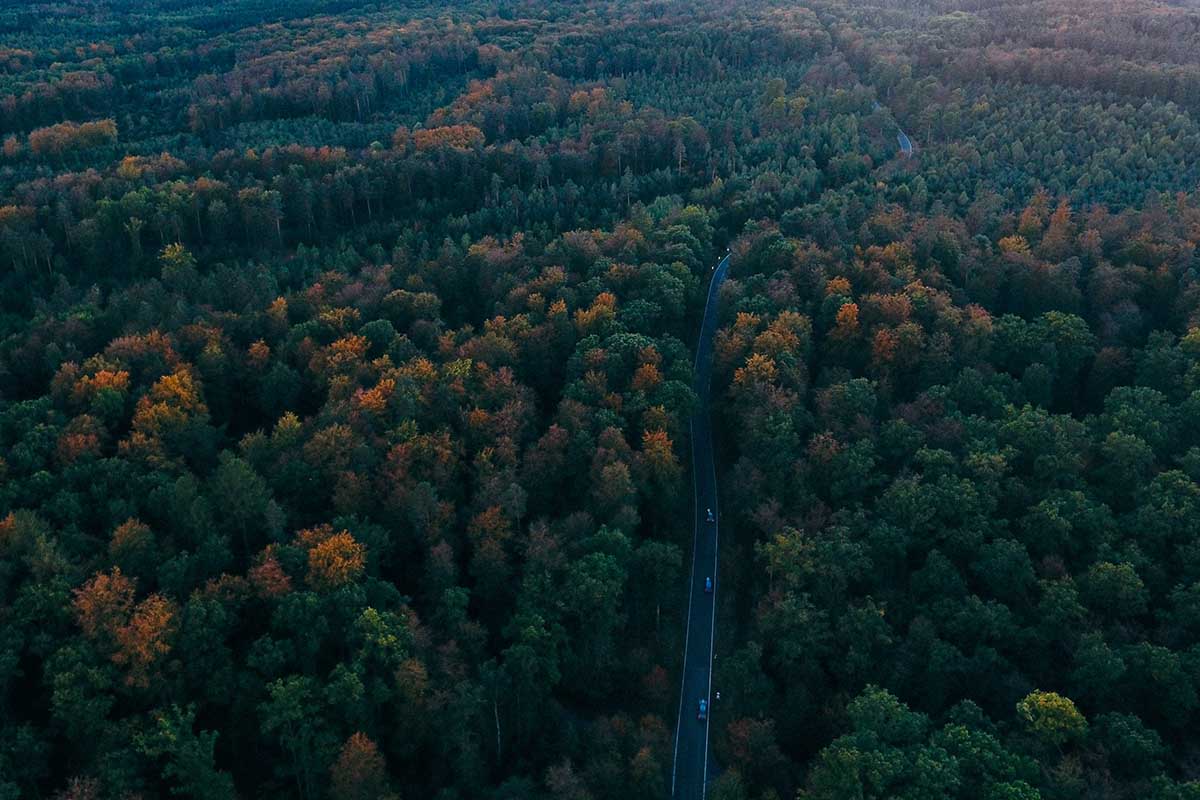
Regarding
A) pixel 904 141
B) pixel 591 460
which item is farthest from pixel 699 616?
pixel 904 141

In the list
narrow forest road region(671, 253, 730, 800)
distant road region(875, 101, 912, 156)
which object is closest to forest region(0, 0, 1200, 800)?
narrow forest road region(671, 253, 730, 800)

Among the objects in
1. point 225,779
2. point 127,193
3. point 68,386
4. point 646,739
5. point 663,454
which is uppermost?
point 127,193

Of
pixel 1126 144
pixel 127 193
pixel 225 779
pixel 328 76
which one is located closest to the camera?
pixel 225 779

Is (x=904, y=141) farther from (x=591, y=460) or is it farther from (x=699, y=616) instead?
(x=699, y=616)

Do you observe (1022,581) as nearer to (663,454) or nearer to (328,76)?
(663,454)

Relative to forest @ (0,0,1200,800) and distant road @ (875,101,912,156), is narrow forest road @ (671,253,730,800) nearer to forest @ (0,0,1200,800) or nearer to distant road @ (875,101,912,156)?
forest @ (0,0,1200,800)

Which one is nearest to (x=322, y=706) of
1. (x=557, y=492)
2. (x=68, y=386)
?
(x=557, y=492)

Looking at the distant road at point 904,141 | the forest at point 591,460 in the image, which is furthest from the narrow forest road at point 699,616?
the distant road at point 904,141

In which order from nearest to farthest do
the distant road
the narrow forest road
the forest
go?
the forest → the narrow forest road → the distant road
